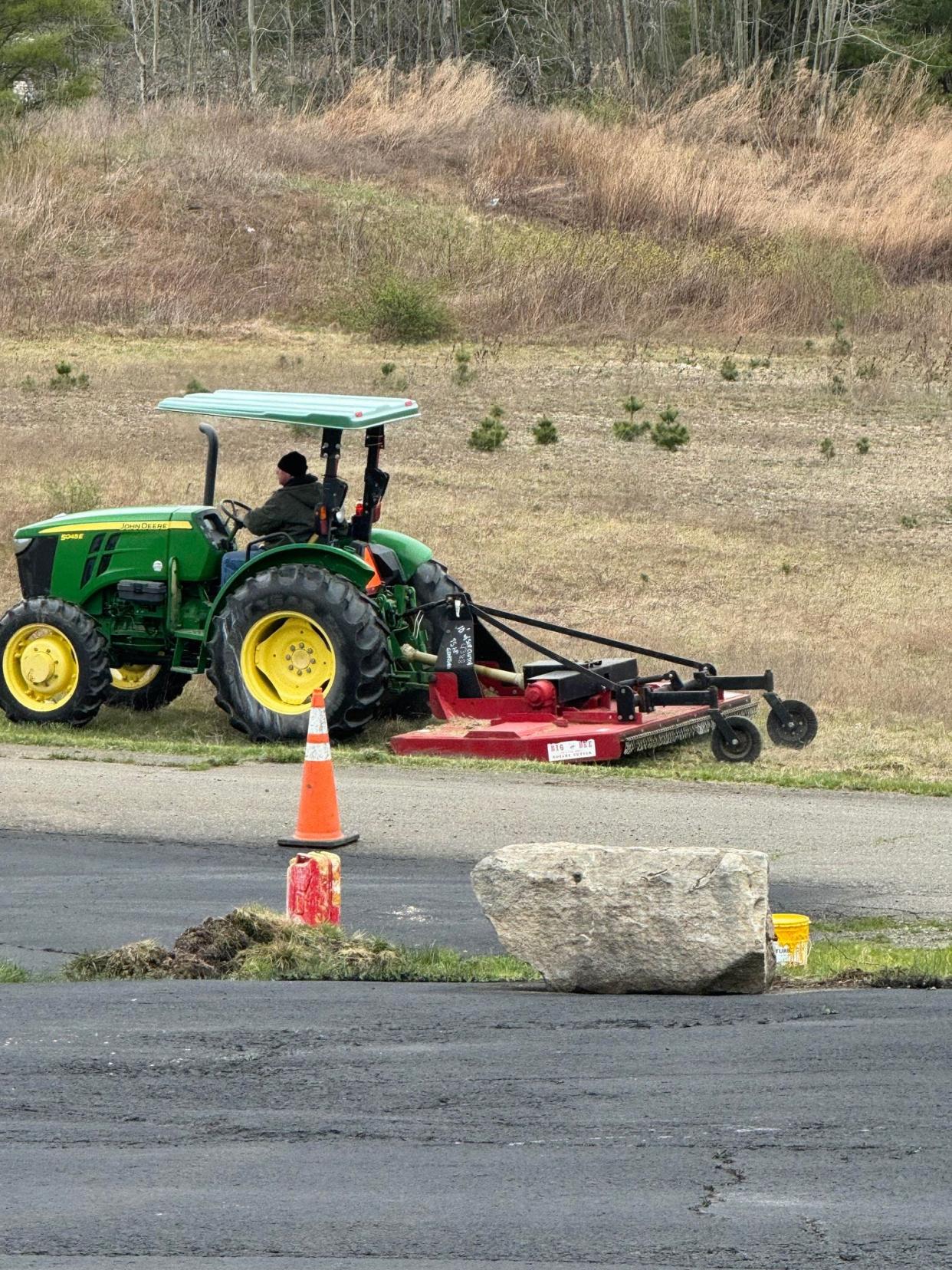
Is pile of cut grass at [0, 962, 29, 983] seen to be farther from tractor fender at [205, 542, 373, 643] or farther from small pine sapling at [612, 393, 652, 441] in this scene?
small pine sapling at [612, 393, 652, 441]

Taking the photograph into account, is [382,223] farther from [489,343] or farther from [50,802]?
[50,802]

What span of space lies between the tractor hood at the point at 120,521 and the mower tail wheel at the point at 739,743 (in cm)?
379

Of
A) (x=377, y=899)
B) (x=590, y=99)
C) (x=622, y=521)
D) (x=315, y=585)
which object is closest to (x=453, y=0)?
(x=590, y=99)

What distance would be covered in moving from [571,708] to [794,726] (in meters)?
1.50

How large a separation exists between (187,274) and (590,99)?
44.4 feet

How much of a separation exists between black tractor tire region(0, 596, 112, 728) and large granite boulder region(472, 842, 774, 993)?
20.1 ft

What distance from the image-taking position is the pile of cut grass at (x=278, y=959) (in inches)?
275

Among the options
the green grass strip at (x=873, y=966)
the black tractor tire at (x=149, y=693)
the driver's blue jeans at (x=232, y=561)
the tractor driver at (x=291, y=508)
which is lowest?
the black tractor tire at (x=149, y=693)

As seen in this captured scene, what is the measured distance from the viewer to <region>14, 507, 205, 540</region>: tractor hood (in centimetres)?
1240

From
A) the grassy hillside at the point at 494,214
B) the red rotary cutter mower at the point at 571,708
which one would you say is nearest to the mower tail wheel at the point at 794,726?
the red rotary cutter mower at the point at 571,708

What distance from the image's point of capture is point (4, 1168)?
493 centimetres

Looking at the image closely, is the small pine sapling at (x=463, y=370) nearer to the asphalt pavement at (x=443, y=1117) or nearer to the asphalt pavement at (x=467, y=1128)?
the asphalt pavement at (x=443, y=1117)

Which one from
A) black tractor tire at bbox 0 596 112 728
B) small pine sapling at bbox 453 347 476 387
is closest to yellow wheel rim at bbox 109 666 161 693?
black tractor tire at bbox 0 596 112 728

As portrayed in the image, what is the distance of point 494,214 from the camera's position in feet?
123
